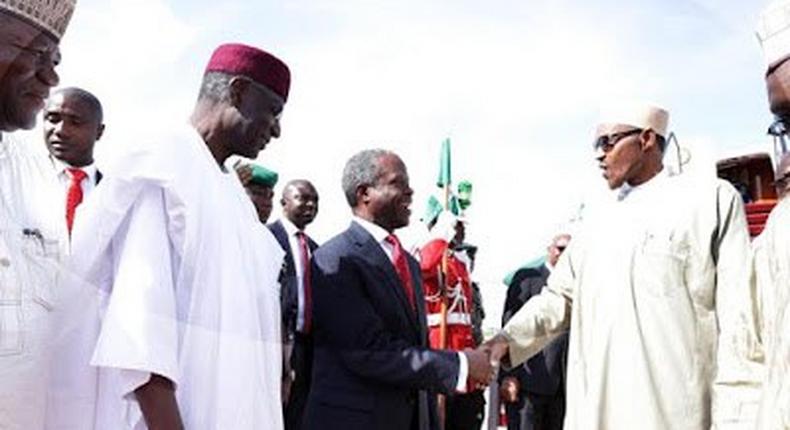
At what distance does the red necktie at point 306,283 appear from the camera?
4719mm

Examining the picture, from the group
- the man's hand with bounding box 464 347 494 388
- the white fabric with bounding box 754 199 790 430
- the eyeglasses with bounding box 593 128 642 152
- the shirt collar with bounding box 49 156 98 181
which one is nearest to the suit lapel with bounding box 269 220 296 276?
the man's hand with bounding box 464 347 494 388

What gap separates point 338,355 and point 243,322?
1773mm

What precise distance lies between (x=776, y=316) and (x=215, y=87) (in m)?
1.64

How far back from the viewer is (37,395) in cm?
189

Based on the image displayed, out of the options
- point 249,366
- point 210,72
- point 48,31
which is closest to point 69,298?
point 249,366

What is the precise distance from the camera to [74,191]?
3.48m

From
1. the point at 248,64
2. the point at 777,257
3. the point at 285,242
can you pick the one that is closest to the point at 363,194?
the point at 285,242

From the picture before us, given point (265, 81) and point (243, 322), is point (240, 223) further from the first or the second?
point (265, 81)

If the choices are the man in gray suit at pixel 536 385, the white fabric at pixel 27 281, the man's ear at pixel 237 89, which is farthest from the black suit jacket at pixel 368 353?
the man in gray suit at pixel 536 385

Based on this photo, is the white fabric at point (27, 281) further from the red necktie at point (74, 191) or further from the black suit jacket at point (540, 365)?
the black suit jacket at point (540, 365)

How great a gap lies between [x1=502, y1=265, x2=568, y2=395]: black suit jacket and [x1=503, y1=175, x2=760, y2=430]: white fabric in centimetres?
319

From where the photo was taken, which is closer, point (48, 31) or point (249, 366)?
point (48, 31)

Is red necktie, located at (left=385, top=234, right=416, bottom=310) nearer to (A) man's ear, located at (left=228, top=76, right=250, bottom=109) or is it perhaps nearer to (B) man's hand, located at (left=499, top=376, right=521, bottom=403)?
(A) man's ear, located at (left=228, top=76, right=250, bottom=109)

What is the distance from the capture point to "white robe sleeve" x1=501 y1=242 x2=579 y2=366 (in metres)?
4.70
